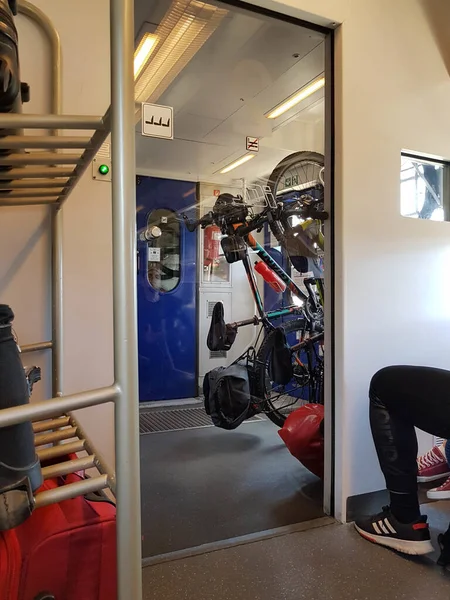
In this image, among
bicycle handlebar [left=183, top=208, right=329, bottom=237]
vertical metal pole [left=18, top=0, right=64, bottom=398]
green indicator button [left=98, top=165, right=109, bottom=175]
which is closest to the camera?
vertical metal pole [left=18, top=0, right=64, bottom=398]

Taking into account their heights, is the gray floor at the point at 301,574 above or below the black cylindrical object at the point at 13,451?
below

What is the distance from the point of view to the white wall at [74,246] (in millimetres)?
1388

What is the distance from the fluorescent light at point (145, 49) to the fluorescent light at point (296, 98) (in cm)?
106

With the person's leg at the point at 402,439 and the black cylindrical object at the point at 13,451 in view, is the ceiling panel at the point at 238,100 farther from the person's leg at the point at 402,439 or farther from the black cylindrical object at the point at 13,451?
the black cylindrical object at the point at 13,451

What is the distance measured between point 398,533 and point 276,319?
1.78 m

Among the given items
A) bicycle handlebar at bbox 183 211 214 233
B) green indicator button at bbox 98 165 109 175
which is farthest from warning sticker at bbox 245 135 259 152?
green indicator button at bbox 98 165 109 175

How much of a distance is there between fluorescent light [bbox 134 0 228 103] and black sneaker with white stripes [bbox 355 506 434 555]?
2294 mm

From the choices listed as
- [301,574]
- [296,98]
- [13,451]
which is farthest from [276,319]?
[13,451]

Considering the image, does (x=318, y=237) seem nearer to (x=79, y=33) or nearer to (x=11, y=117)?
(x=79, y=33)

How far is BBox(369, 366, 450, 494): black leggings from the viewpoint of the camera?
63.8 inches

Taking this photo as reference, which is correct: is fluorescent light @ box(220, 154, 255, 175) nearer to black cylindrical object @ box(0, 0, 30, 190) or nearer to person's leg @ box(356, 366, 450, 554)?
person's leg @ box(356, 366, 450, 554)

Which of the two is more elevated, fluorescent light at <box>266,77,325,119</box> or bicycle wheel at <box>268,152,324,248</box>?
fluorescent light at <box>266,77,325,119</box>

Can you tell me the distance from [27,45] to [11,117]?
3.23 feet

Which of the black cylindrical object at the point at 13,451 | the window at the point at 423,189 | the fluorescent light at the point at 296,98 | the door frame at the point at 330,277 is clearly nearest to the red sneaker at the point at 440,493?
the door frame at the point at 330,277
